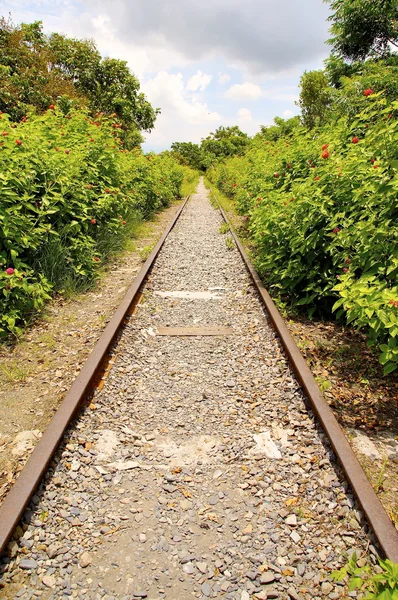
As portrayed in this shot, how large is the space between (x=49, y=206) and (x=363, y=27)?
22.6 meters

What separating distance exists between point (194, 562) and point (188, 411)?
51.4 inches

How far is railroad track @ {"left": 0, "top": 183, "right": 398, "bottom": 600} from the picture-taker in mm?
1938

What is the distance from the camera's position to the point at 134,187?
35.7 feet

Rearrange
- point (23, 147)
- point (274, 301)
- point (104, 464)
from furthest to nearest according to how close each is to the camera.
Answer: point (274, 301) < point (23, 147) < point (104, 464)

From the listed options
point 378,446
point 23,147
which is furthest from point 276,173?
point 378,446

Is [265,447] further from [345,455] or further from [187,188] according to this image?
[187,188]

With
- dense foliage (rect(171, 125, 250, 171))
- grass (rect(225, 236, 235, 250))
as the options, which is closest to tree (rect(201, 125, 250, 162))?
dense foliage (rect(171, 125, 250, 171))

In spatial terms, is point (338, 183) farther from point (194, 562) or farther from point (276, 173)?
point (194, 562)

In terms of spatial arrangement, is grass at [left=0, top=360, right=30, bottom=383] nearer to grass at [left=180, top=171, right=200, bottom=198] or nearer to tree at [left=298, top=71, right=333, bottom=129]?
grass at [left=180, top=171, right=200, bottom=198]

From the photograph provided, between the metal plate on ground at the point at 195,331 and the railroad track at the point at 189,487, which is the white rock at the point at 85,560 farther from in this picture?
the metal plate on ground at the point at 195,331

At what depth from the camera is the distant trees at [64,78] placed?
68.9ft

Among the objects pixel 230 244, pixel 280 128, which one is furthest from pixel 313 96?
pixel 230 244

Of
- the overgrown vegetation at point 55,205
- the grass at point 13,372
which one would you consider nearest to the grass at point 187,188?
the overgrown vegetation at point 55,205

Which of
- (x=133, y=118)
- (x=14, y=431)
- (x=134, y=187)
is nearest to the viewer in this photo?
(x=14, y=431)
